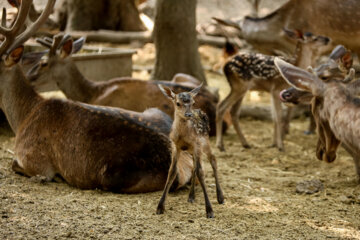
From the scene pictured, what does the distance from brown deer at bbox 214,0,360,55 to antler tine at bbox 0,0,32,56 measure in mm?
4839

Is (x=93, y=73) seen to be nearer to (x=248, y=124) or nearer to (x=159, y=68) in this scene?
(x=159, y=68)

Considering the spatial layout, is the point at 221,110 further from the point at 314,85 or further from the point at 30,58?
the point at 314,85

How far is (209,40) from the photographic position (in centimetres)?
1445

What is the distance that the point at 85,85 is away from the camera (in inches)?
284

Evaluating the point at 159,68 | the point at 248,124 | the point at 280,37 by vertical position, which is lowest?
the point at 248,124

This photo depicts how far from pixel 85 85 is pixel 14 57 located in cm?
167

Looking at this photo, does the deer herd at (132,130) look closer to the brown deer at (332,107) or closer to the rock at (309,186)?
the brown deer at (332,107)

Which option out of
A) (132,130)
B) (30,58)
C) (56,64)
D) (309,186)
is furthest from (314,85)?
Answer: (56,64)

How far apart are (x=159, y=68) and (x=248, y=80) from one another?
8.23 feet

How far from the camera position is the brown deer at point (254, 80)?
7.12 metres

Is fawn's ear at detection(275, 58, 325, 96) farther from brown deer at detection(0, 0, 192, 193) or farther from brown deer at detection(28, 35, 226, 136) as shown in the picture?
brown deer at detection(28, 35, 226, 136)

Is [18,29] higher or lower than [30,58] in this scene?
higher

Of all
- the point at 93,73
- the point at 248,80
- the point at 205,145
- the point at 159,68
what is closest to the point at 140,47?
the point at 159,68

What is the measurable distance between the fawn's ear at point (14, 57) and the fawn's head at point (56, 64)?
4.19 feet
